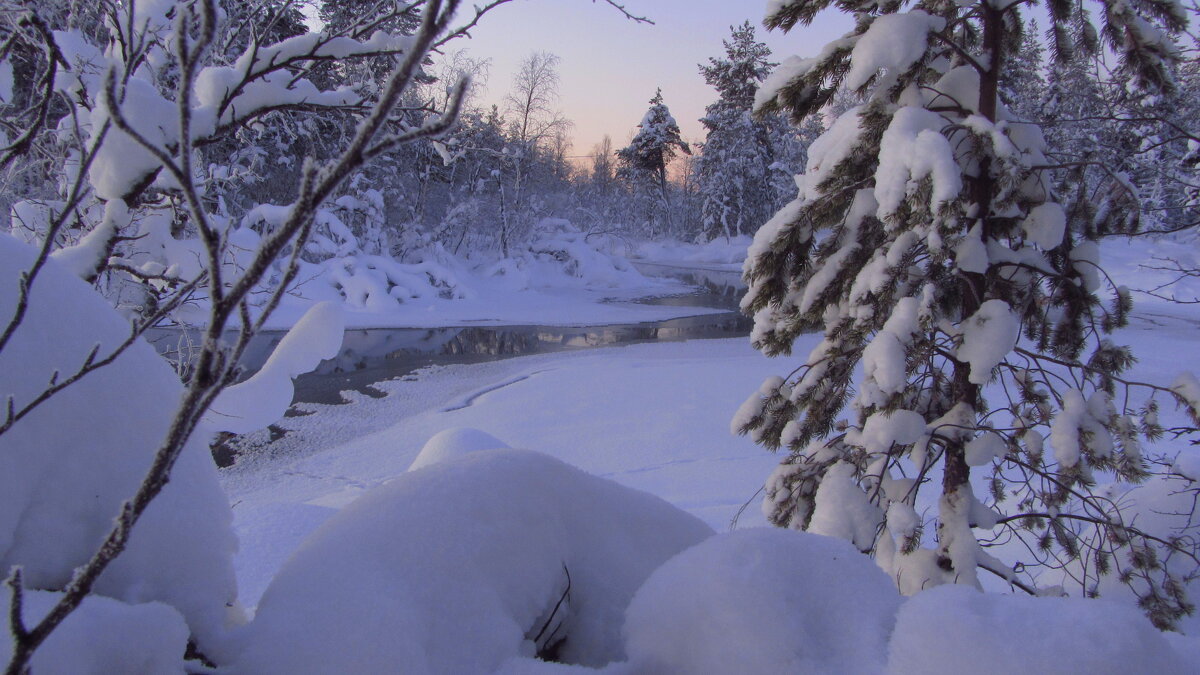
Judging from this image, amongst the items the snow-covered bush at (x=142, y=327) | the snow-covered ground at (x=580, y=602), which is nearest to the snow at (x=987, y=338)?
the snow-covered ground at (x=580, y=602)

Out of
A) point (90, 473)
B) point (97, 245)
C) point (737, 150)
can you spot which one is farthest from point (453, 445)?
point (737, 150)

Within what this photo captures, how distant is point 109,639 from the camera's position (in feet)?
3.57

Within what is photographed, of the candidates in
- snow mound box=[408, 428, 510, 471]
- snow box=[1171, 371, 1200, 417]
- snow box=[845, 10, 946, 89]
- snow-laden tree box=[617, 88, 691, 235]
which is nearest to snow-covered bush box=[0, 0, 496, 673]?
snow box=[845, 10, 946, 89]

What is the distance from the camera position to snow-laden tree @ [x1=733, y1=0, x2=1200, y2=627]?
9.42 ft

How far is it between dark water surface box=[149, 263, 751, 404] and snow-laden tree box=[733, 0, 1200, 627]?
910 centimetres

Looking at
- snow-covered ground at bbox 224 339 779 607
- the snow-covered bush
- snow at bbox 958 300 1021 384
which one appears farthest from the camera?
snow-covered ground at bbox 224 339 779 607

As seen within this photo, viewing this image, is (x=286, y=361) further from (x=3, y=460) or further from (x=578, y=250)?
(x=578, y=250)

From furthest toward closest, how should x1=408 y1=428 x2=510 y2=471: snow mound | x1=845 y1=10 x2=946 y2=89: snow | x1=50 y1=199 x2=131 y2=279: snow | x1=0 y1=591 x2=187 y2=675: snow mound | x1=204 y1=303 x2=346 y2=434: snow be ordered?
x1=408 y1=428 x2=510 y2=471: snow mound → x1=845 y1=10 x2=946 y2=89: snow → x1=50 y1=199 x2=131 y2=279: snow → x1=204 y1=303 x2=346 y2=434: snow → x1=0 y1=591 x2=187 y2=675: snow mound

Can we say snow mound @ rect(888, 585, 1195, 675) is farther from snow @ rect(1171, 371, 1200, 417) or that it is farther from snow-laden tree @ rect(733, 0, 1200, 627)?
snow @ rect(1171, 371, 1200, 417)

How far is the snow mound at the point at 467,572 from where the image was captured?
4.18ft

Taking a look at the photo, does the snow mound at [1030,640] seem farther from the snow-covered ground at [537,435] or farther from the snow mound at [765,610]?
the snow-covered ground at [537,435]

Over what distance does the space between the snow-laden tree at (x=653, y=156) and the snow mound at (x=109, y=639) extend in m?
46.8

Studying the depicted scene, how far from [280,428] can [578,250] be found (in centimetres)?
2203

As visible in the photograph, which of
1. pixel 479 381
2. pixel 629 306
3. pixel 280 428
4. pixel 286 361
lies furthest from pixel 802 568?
pixel 629 306
